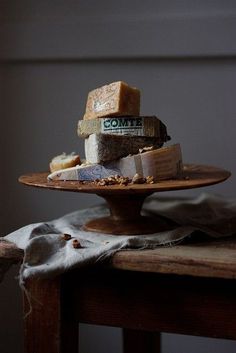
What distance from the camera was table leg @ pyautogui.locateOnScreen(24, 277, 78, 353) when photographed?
26.5 inches

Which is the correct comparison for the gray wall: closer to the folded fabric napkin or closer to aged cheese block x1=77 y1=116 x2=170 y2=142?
the folded fabric napkin

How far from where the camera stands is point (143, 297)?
67cm

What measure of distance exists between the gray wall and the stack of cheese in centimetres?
32

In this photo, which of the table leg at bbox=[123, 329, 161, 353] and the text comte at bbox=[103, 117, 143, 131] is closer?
the text comte at bbox=[103, 117, 143, 131]

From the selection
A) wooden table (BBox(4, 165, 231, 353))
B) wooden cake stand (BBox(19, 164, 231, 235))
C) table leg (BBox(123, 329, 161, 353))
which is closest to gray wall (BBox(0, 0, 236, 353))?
table leg (BBox(123, 329, 161, 353))

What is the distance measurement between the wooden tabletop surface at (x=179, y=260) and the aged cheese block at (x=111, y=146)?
13 centimetres

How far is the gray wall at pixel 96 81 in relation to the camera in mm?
1073

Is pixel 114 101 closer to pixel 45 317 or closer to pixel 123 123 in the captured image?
pixel 123 123

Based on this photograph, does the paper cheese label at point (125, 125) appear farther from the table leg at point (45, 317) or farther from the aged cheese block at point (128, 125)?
the table leg at point (45, 317)

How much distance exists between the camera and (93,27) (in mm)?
1101

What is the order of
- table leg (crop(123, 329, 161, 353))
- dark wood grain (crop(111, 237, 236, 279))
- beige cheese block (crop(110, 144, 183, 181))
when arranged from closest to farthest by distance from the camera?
dark wood grain (crop(111, 237, 236, 279)) → beige cheese block (crop(110, 144, 183, 181)) → table leg (crop(123, 329, 161, 353))

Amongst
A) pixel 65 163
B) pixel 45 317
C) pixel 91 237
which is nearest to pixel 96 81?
pixel 65 163

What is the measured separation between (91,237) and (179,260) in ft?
0.46

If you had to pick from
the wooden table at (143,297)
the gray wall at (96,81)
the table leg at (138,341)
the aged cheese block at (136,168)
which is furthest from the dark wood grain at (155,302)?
the gray wall at (96,81)
